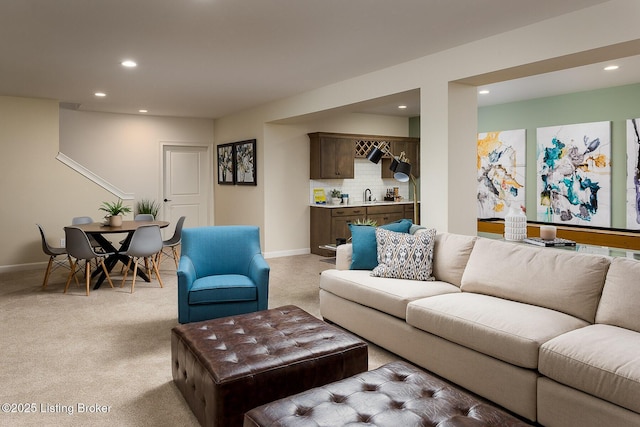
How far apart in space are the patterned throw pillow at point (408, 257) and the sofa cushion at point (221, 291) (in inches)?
39.9

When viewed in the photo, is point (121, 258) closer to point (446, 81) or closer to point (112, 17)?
point (112, 17)

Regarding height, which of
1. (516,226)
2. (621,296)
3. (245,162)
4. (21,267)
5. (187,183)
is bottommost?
(21,267)

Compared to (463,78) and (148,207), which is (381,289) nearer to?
(463,78)

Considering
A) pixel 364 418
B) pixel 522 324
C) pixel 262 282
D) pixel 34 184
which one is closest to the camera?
pixel 364 418

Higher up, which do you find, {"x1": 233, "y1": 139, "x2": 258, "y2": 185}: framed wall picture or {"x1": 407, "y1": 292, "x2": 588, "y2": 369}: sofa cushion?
{"x1": 233, "y1": 139, "x2": 258, "y2": 185}: framed wall picture

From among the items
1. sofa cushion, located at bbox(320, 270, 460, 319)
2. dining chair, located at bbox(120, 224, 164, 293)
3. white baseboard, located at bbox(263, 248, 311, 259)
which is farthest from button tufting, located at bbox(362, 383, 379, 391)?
white baseboard, located at bbox(263, 248, 311, 259)

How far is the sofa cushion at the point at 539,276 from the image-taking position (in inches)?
106

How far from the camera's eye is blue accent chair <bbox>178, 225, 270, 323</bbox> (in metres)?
3.64

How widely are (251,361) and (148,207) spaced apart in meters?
6.94

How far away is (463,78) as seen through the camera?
4.23m

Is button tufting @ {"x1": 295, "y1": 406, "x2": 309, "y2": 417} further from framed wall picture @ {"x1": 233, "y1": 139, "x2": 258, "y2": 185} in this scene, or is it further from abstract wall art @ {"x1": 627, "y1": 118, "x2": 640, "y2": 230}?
framed wall picture @ {"x1": 233, "y1": 139, "x2": 258, "y2": 185}

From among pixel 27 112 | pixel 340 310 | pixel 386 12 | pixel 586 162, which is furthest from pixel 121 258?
pixel 586 162

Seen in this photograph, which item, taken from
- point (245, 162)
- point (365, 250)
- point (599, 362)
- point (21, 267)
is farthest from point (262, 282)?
point (21, 267)

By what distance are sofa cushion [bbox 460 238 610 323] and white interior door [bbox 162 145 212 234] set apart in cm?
685
